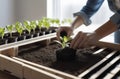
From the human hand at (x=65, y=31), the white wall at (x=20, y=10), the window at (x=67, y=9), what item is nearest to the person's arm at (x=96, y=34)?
the human hand at (x=65, y=31)

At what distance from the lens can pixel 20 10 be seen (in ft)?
6.90

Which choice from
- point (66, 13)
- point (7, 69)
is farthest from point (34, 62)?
point (66, 13)

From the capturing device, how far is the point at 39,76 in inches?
27.3

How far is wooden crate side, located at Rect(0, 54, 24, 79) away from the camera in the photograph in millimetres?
769

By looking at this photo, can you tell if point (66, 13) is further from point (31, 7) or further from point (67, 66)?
point (67, 66)

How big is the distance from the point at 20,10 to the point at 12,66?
1392mm

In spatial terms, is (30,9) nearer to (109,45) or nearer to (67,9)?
(67,9)

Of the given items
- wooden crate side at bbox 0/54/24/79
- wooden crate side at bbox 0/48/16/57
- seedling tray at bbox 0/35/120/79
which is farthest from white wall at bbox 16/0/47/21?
wooden crate side at bbox 0/54/24/79

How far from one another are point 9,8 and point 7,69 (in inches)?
50.6

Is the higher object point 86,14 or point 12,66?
point 86,14

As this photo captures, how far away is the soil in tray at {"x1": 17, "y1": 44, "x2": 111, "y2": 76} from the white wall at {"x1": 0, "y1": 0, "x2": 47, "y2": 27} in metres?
0.87

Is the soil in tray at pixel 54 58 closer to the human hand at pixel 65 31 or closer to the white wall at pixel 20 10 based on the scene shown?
the human hand at pixel 65 31

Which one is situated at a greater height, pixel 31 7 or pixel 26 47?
pixel 31 7

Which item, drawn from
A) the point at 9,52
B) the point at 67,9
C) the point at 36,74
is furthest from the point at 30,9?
the point at 36,74
